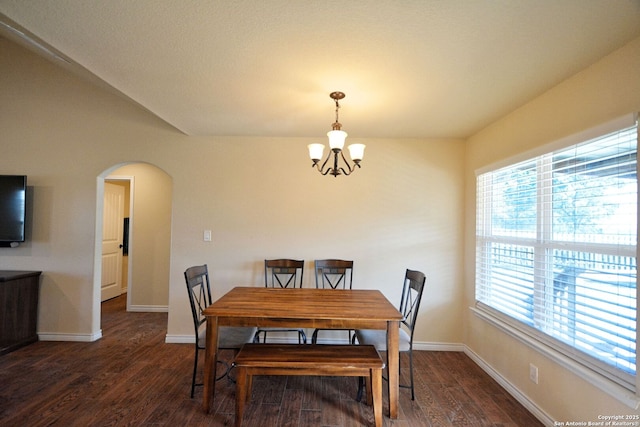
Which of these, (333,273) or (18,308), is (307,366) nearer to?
(333,273)

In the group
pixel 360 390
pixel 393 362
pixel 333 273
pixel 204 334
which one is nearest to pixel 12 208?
pixel 204 334

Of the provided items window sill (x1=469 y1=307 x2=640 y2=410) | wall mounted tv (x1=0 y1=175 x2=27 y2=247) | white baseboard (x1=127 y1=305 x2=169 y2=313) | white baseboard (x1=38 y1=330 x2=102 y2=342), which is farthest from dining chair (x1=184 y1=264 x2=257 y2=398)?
white baseboard (x1=127 y1=305 x2=169 y2=313)

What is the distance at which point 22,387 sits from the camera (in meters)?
2.34

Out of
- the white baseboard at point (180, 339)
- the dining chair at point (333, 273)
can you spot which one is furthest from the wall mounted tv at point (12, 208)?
the dining chair at point (333, 273)

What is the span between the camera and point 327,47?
164cm

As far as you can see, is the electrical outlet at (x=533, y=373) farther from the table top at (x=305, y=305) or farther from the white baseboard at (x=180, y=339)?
the white baseboard at (x=180, y=339)

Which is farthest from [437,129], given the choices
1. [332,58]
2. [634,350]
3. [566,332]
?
[634,350]

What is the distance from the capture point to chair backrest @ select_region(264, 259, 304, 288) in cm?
314

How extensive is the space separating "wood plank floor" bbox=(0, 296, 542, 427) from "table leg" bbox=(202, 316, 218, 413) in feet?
0.40

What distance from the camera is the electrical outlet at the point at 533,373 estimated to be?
210cm

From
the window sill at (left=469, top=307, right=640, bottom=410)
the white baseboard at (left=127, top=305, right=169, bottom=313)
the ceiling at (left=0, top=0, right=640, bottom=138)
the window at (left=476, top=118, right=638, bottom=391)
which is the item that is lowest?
the white baseboard at (left=127, top=305, right=169, bottom=313)

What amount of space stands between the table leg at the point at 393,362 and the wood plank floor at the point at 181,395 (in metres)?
0.10

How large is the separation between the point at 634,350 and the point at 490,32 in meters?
1.78

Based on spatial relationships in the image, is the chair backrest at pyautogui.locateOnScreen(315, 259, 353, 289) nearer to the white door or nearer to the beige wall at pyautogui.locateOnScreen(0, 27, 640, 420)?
the beige wall at pyautogui.locateOnScreen(0, 27, 640, 420)
